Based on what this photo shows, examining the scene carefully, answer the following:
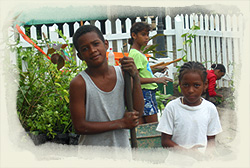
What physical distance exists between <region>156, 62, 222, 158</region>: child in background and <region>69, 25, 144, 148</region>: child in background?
32 centimetres

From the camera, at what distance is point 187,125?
9.11 ft

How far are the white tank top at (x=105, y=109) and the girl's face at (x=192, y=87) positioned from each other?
20.5 inches

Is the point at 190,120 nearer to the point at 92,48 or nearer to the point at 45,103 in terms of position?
the point at 92,48

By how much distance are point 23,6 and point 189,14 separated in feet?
17.3

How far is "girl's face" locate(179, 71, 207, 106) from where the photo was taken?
279 centimetres

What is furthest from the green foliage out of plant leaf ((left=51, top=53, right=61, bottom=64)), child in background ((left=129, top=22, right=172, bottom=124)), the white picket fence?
the white picket fence

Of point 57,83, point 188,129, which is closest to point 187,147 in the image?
point 188,129

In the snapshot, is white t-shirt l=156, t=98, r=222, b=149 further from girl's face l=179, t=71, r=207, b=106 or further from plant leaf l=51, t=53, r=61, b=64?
plant leaf l=51, t=53, r=61, b=64

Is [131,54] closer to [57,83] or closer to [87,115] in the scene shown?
[57,83]

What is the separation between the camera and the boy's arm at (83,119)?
249cm

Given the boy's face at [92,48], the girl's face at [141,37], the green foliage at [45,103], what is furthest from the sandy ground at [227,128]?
the boy's face at [92,48]

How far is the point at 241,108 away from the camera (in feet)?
12.3

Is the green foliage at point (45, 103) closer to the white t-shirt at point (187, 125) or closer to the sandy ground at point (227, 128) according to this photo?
the white t-shirt at point (187, 125)

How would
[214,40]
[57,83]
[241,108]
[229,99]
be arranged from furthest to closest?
[214,40]
[229,99]
[57,83]
[241,108]
